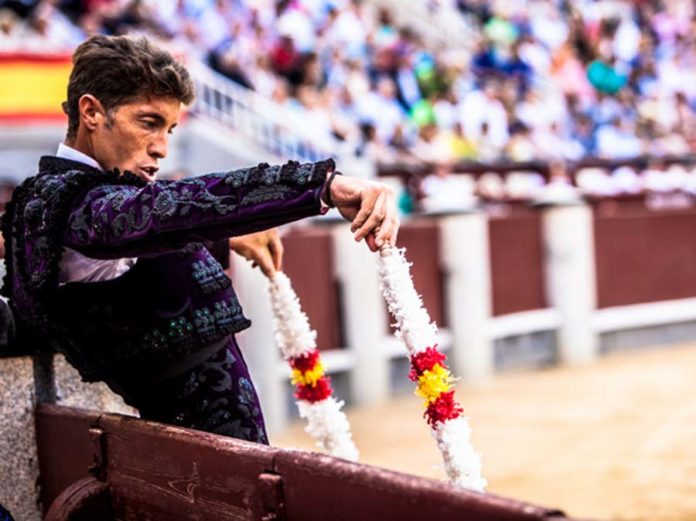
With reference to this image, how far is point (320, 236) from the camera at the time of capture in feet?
21.5

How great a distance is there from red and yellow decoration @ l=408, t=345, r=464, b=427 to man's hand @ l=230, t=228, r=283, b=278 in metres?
0.65

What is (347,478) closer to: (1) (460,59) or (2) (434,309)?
(2) (434,309)

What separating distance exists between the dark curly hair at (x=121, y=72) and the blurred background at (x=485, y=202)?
2.47 meters

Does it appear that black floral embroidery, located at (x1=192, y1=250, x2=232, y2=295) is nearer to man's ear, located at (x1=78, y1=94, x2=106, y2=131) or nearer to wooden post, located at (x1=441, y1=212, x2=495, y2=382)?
man's ear, located at (x1=78, y1=94, x2=106, y2=131)

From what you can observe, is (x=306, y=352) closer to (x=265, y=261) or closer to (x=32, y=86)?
(x=265, y=261)

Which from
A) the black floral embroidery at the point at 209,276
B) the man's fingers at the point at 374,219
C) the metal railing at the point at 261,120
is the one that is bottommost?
the black floral embroidery at the point at 209,276

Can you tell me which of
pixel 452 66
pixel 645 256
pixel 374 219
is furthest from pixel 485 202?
pixel 374 219

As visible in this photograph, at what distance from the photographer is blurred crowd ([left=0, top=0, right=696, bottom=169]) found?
917 centimetres

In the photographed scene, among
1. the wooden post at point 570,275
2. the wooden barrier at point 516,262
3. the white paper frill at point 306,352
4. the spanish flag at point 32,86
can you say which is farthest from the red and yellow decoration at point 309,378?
the spanish flag at point 32,86

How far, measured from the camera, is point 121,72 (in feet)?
6.12

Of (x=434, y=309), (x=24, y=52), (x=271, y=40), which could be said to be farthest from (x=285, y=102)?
(x=434, y=309)

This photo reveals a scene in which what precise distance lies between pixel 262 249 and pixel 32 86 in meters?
6.65

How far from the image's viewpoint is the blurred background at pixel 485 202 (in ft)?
18.0

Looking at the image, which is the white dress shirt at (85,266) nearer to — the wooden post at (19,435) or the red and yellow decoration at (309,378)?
the wooden post at (19,435)
